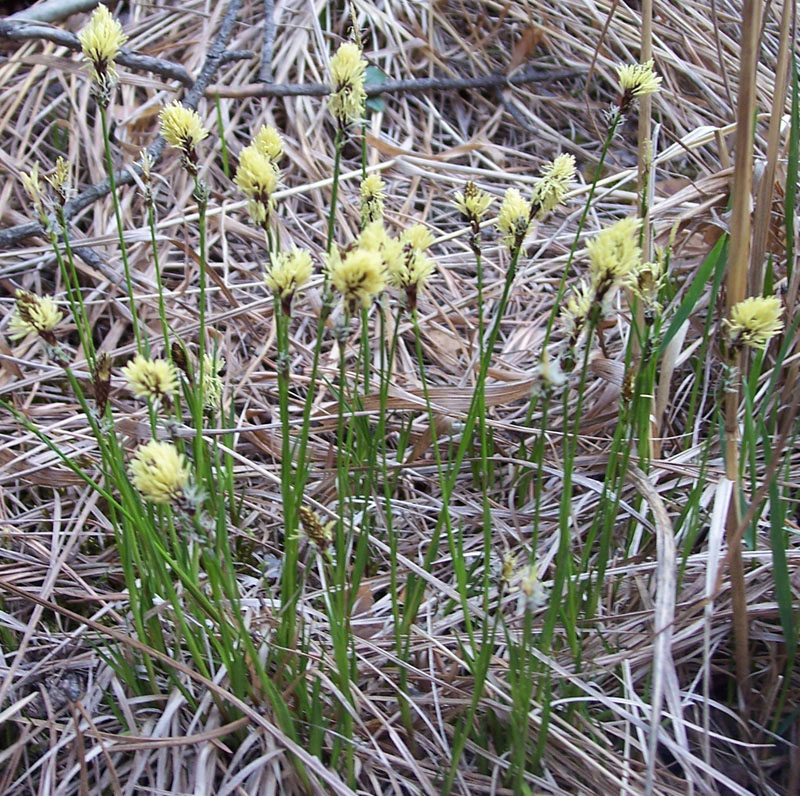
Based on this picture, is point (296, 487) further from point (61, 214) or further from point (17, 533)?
point (17, 533)

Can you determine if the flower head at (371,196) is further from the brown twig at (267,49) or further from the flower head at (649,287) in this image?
the brown twig at (267,49)

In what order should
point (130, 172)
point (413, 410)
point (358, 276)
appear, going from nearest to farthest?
point (358, 276) < point (413, 410) < point (130, 172)

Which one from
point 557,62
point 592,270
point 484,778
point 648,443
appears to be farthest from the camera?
point 557,62

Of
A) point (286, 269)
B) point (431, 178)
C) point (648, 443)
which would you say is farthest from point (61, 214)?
point (431, 178)

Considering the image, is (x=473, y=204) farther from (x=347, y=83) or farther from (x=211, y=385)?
(x=211, y=385)

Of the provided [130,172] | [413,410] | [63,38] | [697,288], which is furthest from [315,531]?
[63,38]

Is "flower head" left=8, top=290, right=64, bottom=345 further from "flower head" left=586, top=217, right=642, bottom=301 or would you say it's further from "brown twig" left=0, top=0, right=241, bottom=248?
"brown twig" left=0, top=0, right=241, bottom=248
